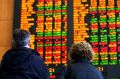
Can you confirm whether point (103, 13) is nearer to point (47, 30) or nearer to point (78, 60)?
point (47, 30)

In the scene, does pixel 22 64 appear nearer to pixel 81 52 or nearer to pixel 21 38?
pixel 21 38

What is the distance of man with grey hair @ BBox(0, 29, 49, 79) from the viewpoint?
2404mm

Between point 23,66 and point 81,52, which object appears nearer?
point 23,66

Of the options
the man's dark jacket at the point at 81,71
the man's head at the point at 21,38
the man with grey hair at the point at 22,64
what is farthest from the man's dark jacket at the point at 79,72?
the man's head at the point at 21,38

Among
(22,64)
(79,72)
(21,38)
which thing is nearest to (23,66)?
(22,64)

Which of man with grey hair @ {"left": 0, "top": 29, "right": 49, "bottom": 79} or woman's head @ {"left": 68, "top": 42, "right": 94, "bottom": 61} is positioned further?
woman's head @ {"left": 68, "top": 42, "right": 94, "bottom": 61}

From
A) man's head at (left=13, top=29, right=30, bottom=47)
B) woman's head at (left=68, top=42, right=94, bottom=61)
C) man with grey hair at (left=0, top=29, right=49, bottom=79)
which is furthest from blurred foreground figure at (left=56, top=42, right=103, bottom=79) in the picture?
man's head at (left=13, top=29, right=30, bottom=47)

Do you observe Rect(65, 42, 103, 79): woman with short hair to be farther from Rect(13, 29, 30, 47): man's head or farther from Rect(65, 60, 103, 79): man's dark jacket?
Rect(13, 29, 30, 47): man's head

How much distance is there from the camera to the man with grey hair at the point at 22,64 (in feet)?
7.89

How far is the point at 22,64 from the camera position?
7.92ft

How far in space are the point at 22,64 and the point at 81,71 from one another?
1.47 ft

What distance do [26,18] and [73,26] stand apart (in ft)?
1.90

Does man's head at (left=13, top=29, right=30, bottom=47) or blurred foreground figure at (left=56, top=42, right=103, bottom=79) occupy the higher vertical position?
man's head at (left=13, top=29, right=30, bottom=47)

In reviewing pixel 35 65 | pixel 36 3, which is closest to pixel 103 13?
pixel 36 3
